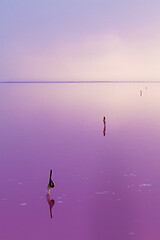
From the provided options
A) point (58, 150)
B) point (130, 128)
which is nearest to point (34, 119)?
point (130, 128)

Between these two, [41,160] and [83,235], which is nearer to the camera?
[83,235]

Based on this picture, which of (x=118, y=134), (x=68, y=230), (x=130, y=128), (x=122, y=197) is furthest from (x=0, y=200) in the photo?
(x=130, y=128)

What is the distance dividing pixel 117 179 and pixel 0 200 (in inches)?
283

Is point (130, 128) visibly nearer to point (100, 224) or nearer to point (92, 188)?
point (92, 188)

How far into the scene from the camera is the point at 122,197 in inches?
762

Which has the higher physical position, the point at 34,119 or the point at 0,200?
the point at 34,119

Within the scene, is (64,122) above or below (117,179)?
above

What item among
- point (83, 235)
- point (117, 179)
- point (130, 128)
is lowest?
point (83, 235)

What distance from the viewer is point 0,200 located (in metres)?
19.1

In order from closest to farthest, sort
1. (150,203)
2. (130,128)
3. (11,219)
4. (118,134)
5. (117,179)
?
1. (11,219)
2. (150,203)
3. (117,179)
4. (118,134)
5. (130,128)

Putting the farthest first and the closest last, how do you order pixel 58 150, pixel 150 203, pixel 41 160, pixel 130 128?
pixel 130 128 → pixel 58 150 → pixel 41 160 → pixel 150 203

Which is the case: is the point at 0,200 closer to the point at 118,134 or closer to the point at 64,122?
the point at 118,134

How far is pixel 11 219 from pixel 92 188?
18.3 ft

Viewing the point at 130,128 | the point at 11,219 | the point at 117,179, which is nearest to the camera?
the point at 11,219
